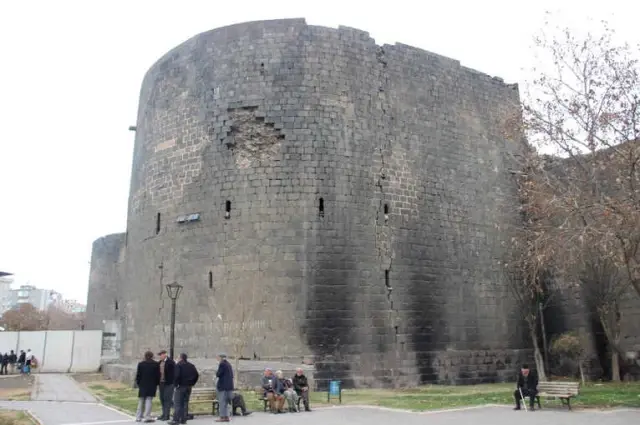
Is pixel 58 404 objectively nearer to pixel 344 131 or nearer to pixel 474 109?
pixel 344 131

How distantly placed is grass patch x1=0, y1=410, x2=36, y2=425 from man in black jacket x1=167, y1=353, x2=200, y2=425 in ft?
7.15

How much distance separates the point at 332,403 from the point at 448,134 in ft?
34.5

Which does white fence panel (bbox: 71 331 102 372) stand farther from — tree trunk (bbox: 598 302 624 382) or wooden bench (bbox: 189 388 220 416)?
tree trunk (bbox: 598 302 624 382)

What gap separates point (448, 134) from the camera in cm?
1988

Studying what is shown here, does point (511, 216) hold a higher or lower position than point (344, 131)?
lower

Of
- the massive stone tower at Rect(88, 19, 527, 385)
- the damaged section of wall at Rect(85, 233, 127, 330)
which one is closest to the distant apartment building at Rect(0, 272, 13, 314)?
the damaged section of wall at Rect(85, 233, 127, 330)

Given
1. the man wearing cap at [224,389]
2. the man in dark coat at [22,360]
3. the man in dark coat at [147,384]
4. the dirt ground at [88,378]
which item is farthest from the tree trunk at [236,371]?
the man in dark coat at [22,360]

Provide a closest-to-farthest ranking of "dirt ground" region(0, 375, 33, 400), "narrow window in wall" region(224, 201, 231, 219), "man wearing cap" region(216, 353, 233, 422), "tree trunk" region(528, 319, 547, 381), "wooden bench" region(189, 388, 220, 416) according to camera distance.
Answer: "man wearing cap" region(216, 353, 233, 422) < "wooden bench" region(189, 388, 220, 416) < "dirt ground" region(0, 375, 33, 400) < "narrow window in wall" region(224, 201, 231, 219) < "tree trunk" region(528, 319, 547, 381)

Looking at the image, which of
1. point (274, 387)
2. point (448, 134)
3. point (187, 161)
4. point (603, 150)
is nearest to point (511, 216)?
point (448, 134)

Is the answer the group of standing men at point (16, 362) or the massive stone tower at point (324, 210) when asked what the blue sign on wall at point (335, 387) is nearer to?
the massive stone tower at point (324, 210)

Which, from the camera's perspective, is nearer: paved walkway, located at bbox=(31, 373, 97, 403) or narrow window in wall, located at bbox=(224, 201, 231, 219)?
paved walkway, located at bbox=(31, 373, 97, 403)

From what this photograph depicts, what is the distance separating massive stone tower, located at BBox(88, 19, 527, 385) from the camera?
16.6 meters

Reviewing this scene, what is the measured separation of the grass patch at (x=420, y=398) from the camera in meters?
11.9

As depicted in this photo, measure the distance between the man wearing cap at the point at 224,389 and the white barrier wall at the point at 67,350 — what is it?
722 inches
